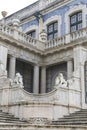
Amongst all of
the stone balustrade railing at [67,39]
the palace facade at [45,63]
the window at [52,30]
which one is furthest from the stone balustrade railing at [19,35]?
the window at [52,30]

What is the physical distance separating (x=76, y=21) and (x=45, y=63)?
4530 mm

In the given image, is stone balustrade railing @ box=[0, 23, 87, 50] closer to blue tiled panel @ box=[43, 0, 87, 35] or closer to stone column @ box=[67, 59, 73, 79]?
stone column @ box=[67, 59, 73, 79]

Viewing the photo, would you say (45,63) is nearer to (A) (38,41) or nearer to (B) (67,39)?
(A) (38,41)

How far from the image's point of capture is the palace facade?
1496 centimetres

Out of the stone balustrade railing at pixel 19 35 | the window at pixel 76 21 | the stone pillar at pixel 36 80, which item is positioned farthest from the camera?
the window at pixel 76 21

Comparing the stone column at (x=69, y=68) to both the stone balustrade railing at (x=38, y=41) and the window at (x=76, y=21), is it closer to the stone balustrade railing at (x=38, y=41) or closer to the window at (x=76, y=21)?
the stone balustrade railing at (x=38, y=41)

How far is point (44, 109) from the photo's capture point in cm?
1463

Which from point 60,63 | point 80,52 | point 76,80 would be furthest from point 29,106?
point 60,63

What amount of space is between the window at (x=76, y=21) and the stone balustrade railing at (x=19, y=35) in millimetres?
3379

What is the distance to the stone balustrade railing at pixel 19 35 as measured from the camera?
1919cm

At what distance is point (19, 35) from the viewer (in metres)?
20.4

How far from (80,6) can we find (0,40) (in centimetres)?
783

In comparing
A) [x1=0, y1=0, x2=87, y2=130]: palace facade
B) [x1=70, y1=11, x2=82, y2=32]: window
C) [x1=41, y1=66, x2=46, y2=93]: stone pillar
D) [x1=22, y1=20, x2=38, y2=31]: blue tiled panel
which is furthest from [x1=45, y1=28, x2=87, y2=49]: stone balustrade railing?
[x1=22, y1=20, x2=38, y2=31]: blue tiled panel

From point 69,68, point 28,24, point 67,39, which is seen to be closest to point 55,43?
point 67,39
